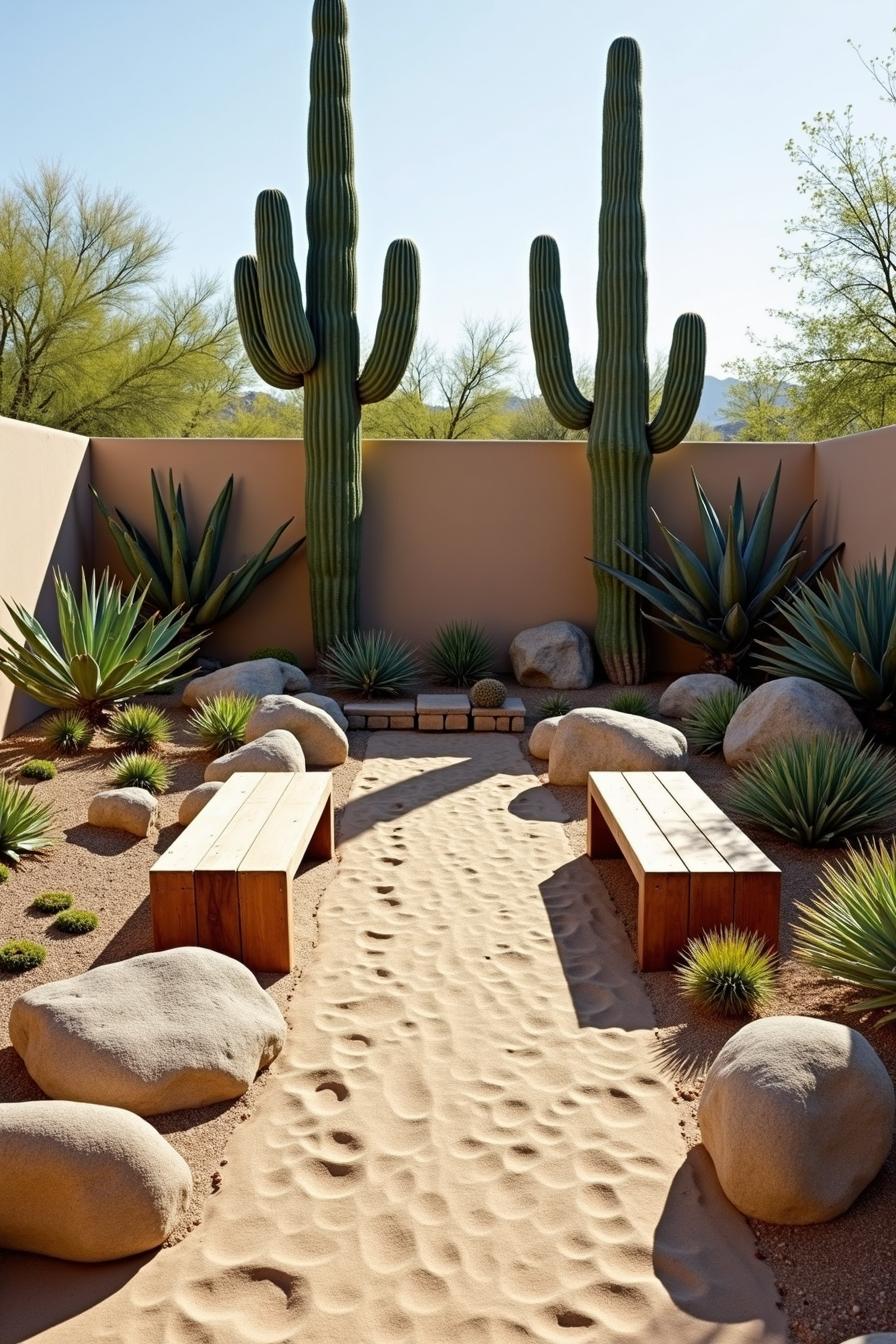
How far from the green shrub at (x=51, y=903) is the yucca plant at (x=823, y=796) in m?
3.35

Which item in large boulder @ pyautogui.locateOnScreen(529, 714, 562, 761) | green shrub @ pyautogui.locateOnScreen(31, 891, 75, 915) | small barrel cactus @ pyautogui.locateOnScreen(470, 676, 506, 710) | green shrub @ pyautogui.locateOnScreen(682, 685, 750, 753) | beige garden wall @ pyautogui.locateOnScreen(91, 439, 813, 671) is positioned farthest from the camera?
beige garden wall @ pyautogui.locateOnScreen(91, 439, 813, 671)

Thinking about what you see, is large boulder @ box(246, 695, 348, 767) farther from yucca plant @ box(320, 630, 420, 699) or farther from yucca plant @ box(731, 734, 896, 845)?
yucca plant @ box(731, 734, 896, 845)

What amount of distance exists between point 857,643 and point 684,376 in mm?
3620

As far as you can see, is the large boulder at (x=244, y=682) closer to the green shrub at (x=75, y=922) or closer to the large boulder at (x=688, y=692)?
the large boulder at (x=688, y=692)

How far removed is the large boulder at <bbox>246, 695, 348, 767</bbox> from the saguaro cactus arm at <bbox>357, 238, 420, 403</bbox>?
3.50 metres

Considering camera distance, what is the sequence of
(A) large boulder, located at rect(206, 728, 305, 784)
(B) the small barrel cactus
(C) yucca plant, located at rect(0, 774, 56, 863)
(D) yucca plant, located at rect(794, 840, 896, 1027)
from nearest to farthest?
(D) yucca plant, located at rect(794, 840, 896, 1027) → (C) yucca plant, located at rect(0, 774, 56, 863) → (A) large boulder, located at rect(206, 728, 305, 784) → (B) the small barrel cactus

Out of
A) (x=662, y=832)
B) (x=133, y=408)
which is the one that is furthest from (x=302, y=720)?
(x=133, y=408)

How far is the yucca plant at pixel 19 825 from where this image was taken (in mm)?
5098

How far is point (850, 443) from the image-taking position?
949cm

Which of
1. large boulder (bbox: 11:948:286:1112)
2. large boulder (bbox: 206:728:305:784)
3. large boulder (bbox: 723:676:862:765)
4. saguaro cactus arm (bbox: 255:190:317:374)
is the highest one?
saguaro cactus arm (bbox: 255:190:317:374)

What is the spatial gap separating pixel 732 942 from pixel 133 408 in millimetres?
15967

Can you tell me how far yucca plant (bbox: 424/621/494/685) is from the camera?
32.7 ft

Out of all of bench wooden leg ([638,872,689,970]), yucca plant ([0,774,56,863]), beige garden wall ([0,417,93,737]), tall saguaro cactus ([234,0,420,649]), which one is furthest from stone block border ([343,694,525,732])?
bench wooden leg ([638,872,689,970])

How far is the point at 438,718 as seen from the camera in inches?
336
